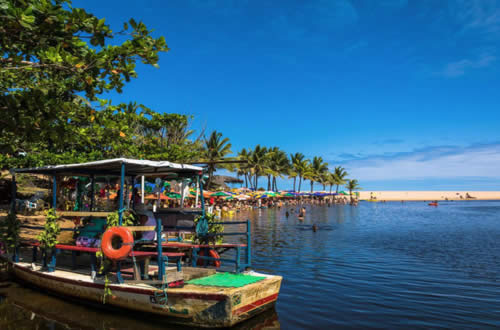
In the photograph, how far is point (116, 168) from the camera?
926 cm

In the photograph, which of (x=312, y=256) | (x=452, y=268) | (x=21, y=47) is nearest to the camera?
(x=21, y=47)

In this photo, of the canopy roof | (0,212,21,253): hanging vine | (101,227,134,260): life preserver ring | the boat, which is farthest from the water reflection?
the canopy roof

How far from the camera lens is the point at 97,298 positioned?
25.6 feet

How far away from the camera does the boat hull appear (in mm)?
6488

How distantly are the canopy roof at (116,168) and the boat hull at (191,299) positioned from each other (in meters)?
2.74

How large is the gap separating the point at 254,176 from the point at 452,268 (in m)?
69.0

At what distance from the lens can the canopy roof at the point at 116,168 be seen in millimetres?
7867

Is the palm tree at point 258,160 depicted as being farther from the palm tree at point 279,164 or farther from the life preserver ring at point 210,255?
the life preserver ring at point 210,255

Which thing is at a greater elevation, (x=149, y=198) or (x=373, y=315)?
(x=149, y=198)

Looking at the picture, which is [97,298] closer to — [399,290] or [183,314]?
[183,314]

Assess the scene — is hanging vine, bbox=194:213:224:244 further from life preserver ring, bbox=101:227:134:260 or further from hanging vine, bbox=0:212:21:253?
hanging vine, bbox=0:212:21:253

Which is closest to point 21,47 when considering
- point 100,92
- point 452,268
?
point 100,92

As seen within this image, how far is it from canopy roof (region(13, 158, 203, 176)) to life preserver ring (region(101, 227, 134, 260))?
1.59 metres

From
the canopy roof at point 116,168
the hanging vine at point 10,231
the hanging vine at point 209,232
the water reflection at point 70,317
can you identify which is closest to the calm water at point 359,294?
the water reflection at point 70,317
